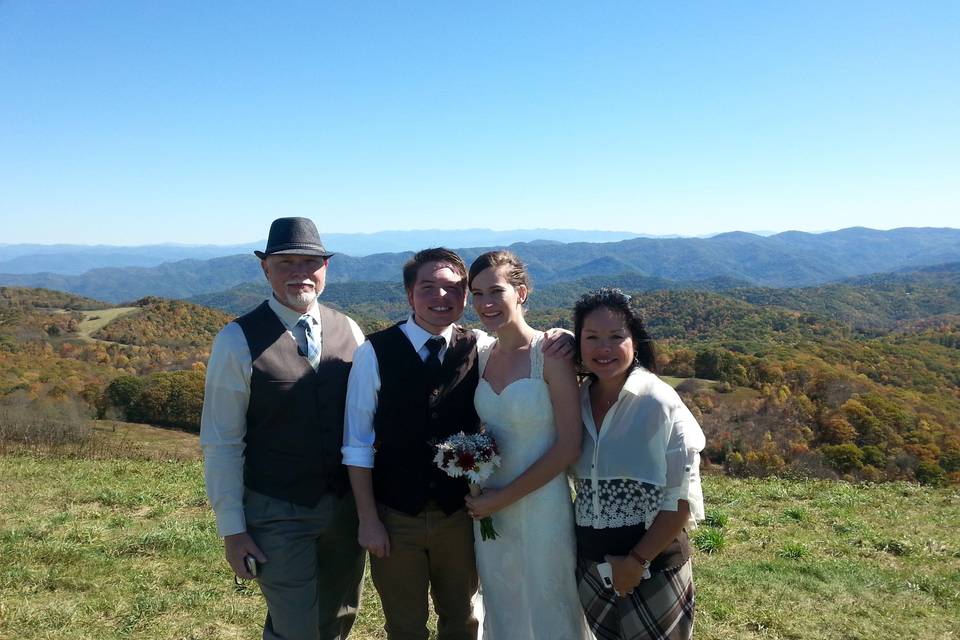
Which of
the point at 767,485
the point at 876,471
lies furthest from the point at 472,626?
the point at 876,471

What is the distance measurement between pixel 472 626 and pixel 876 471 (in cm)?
2750

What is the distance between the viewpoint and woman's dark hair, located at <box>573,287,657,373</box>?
8.83 feet

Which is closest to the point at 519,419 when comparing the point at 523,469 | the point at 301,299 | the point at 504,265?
the point at 523,469

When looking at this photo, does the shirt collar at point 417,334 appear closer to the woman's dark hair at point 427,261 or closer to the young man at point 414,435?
the young man at point 414,435

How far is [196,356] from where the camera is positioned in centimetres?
4056

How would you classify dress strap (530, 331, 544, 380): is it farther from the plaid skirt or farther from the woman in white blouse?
the plaid skirt

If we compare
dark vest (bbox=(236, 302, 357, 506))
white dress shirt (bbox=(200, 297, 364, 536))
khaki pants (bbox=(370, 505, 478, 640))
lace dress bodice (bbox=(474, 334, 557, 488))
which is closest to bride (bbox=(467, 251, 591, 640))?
lace dress bodice (bbox=(474, 334, 557, 488))

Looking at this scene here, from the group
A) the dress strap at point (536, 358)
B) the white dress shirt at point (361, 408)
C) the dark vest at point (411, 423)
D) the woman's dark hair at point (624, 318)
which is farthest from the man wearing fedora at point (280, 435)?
the woman's dark hair at point (624, 318)

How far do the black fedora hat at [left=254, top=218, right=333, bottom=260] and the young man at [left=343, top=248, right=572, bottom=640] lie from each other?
46 centimetres

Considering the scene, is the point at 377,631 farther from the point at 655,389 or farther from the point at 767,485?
the point at 767,485

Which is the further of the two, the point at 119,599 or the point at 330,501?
the point at 119,599

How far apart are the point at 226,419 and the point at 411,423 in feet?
2.82

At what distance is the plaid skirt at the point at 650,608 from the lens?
2.60 m

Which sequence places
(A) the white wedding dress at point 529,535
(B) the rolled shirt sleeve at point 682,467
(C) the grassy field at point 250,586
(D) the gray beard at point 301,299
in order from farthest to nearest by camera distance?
(C) the grassy field at point 250,586
(D) the gray beard at point 301,299
(A) the white wedding dress at point 529,535
(B) the rolled shirt sleeve at point 682,467
